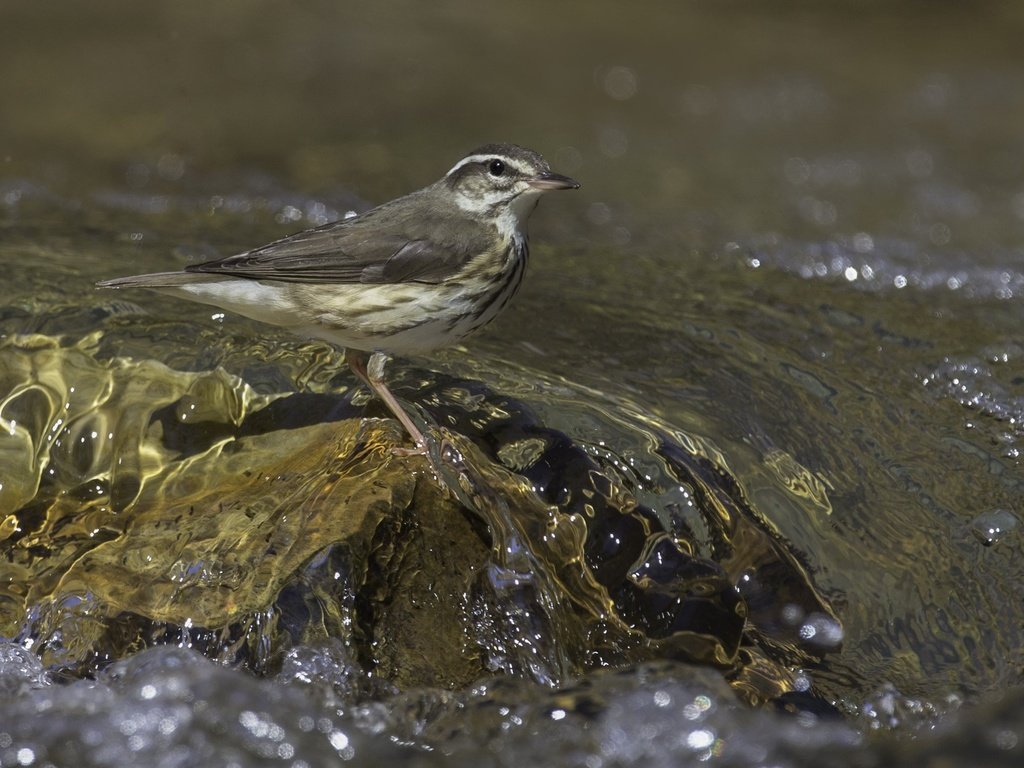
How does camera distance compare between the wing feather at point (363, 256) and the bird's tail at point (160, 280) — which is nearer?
the bird's tail at point (160, 280)

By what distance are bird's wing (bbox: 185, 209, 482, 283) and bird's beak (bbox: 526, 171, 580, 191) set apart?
435 millimetres

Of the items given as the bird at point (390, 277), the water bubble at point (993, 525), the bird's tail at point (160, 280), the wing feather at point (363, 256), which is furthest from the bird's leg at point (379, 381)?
the water bubble at point (993, 525)

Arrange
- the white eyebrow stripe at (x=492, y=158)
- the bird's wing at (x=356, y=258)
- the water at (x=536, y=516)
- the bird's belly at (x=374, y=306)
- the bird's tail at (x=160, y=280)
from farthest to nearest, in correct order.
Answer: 1. the white eyebrow stripe at (x=492, y=158)
2. the bird's wing at (x=356, y=258)
3. the bird's belly at (x=374, y=306)
4. the bird's tail at (x=160, y=280)
5. the water at (x=536, y=516)

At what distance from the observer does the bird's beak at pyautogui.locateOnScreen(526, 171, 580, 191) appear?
574cm

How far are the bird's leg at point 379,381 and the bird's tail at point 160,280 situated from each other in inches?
32.6

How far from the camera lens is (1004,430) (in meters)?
6.39

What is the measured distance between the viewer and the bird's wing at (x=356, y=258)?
18.7 feet

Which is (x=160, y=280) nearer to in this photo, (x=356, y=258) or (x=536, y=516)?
(x=356, y=258)

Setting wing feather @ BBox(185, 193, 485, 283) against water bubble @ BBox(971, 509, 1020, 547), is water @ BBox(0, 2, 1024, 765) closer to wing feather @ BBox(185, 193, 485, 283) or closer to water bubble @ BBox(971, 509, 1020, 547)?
water bubble @ BBox(971, 509, 1020, 547)

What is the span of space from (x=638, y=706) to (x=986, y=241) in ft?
26.6

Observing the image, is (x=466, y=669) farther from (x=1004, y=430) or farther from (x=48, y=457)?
(x=1004, y=430)

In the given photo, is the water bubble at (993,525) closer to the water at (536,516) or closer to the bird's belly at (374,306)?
the water at (536,516)

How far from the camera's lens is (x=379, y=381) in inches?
223

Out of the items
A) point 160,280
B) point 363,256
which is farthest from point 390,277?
point 160,280
